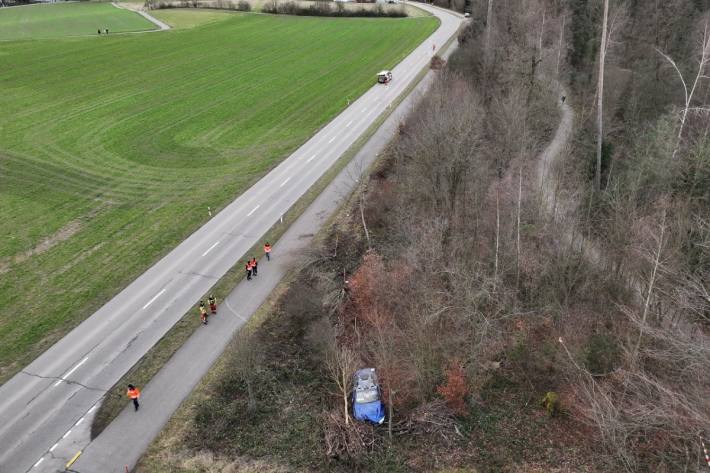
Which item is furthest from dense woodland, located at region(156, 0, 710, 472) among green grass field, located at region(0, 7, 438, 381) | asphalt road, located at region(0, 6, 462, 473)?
green grass field, located at region(0, 7, 438, 381)

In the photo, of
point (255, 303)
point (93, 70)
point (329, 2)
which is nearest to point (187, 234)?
point (255, 303)

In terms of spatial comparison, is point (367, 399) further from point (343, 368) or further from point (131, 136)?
point (131, 136)

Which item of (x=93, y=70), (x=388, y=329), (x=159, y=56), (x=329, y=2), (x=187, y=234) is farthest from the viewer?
(x=329, y=2)

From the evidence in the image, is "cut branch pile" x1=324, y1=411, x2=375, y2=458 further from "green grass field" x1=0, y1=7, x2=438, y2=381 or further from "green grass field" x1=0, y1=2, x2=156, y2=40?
"green grass field" x1=0, y1=2, x2=156, y2=40

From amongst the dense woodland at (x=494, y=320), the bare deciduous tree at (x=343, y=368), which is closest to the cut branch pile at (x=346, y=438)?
the dense woodland at (x=494, y=320)

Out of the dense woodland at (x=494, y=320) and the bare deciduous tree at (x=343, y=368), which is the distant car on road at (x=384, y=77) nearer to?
the dense woodland at (x=494, y=320)

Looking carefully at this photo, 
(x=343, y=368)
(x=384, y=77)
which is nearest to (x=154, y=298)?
(x=343, y=368)

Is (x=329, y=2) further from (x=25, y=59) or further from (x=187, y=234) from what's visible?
(x=187, y=234)
